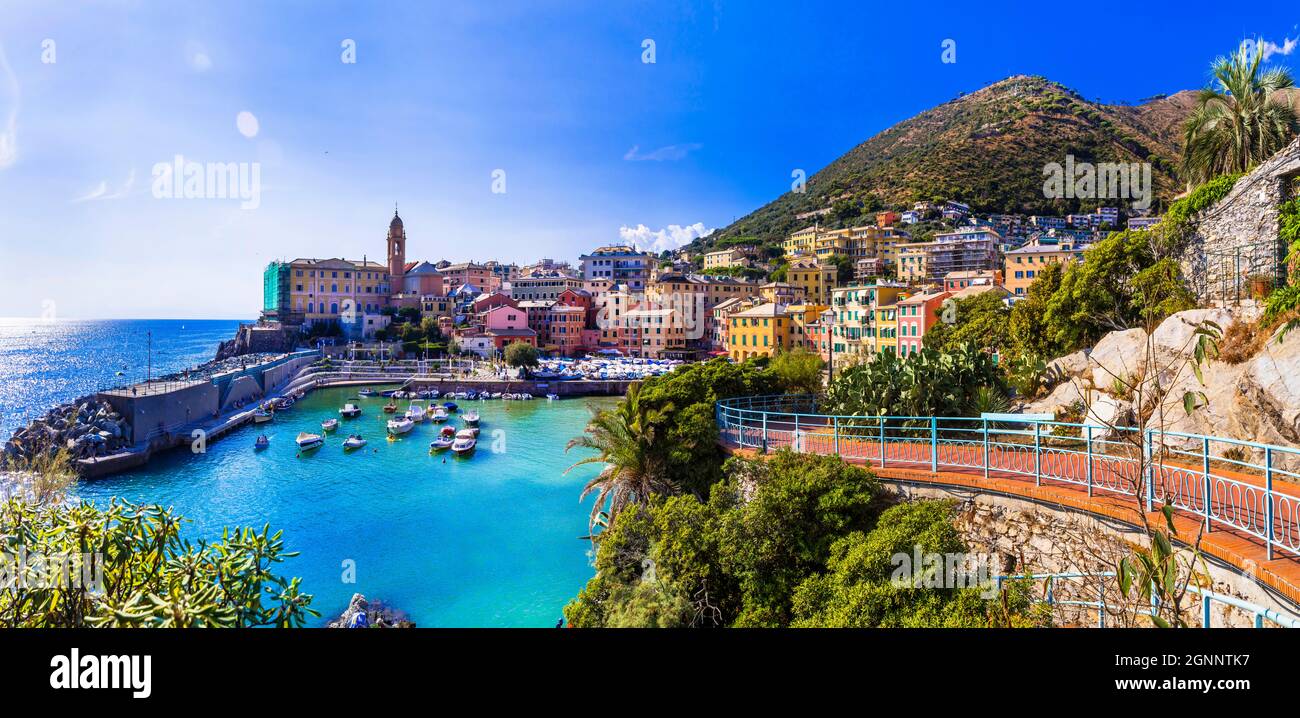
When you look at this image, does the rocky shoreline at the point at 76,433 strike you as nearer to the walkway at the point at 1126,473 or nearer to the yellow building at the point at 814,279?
the walkway at the point at 1126,473

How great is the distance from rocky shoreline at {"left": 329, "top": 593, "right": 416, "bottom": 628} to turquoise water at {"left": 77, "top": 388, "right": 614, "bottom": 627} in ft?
1.15

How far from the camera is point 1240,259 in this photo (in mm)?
13008

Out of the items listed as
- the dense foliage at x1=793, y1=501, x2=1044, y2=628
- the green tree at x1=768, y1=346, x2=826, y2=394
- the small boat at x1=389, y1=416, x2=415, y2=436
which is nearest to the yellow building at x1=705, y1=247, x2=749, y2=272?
the small boat at x1=389, y1=416, x2=415, y2=436

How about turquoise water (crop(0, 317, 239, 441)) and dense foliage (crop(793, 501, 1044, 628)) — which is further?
turquoise water (crop(0, 317, 239, 441))

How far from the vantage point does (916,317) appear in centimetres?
4259

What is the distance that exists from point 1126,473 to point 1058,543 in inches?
51.4

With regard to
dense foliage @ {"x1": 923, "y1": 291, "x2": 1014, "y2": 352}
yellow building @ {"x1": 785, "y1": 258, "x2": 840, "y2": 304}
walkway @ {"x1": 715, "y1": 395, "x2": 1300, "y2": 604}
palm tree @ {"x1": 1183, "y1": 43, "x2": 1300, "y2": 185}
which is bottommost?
walkway @ {"x1": 715, "y1": 395, "x2": 1300, "y2": 604}

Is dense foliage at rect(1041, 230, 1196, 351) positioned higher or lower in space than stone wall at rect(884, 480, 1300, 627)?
higher

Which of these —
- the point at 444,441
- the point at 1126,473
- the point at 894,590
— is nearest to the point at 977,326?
the point at 1126,473

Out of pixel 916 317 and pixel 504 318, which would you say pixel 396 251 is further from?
pixel 916 317

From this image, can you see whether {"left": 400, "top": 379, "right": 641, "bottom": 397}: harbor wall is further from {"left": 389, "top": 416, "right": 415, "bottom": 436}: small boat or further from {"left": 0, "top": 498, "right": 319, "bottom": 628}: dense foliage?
{"left": 0, "top": 498, "right": 319, "bottom": 628}: dense foliage

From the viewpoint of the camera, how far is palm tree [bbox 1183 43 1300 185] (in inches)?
599

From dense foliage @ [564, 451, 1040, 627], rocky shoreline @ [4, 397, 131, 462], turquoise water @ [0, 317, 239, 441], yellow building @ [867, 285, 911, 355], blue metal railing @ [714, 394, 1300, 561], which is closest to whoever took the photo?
blue metal railing @ [714, 394, 1300, 561]
